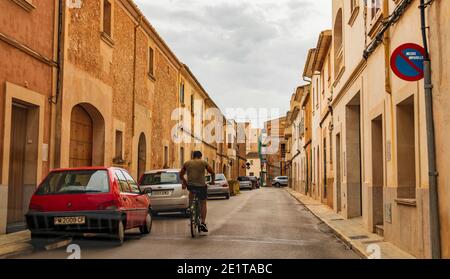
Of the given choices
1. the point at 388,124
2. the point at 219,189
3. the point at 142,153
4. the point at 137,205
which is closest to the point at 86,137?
the point at 142,153

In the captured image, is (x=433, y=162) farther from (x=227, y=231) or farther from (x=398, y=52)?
(x=227, y=231)

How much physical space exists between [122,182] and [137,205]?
2.01 ft

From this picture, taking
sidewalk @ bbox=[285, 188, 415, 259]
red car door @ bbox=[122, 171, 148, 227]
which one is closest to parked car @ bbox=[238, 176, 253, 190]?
sidewalk @ bbox=[285, 188, 415, 259]

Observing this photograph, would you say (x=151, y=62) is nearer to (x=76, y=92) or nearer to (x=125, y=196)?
(x=76, y=92)

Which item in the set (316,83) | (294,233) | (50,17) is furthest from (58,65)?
(316,83)

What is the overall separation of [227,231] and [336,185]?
23.6ft

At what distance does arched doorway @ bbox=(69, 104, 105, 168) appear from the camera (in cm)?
1513

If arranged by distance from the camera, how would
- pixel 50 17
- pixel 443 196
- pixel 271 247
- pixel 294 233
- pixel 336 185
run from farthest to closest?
1. pixel 336 185
2. pixel 50 17
3. pixel 294 233
4. pixel 271 247
5. pixel 443 196

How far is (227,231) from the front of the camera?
37.9 ft

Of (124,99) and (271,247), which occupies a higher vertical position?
(124,99)

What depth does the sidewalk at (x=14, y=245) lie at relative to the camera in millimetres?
8438

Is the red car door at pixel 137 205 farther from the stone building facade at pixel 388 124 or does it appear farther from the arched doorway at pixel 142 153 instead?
the arched doorway at pixel 142 153

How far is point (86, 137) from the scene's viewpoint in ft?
53.4

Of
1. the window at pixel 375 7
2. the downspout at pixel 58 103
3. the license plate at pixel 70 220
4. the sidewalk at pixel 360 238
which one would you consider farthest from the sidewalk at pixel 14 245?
the window at pixel 375 7
